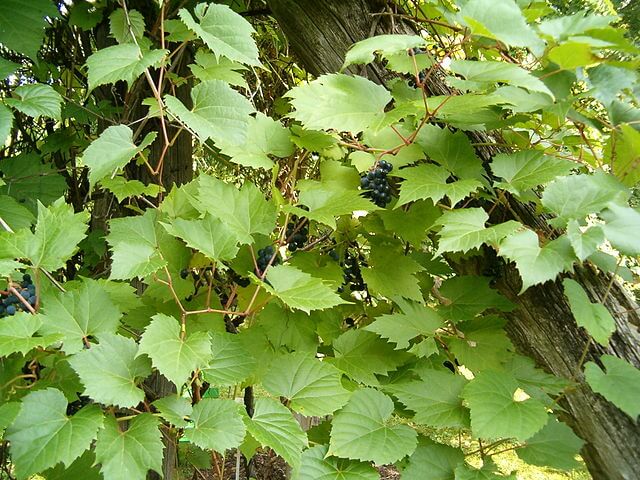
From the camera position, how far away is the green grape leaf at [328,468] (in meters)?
0.83

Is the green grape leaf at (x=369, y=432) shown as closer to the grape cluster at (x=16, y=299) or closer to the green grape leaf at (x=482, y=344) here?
the green grape leaf at (x=482, y=344)

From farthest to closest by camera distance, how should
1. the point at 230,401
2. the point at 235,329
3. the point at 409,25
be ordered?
the point at 409,25, the point at 235,329, the point at 230,401

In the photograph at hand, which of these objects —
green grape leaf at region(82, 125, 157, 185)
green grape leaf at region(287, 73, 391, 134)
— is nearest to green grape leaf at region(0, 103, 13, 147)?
green grape leaf at region(82, 125, 157, 185)

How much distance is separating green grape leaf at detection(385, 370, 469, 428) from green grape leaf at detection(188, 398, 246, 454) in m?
0.29

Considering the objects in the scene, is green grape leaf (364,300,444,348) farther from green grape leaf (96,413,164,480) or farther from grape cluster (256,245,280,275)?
green grape leaf (96,413,164,480)

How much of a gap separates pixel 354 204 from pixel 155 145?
866 mm

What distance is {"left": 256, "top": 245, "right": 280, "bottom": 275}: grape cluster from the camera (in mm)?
944

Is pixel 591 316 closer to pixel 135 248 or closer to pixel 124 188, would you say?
pixel 135 248

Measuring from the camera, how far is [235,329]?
3.33ft

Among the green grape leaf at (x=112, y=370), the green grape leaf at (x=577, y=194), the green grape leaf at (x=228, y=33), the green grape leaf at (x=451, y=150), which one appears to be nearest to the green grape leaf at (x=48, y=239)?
the green grape leaf at (x=112, y=370)

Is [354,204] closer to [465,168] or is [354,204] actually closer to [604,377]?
[465,168]

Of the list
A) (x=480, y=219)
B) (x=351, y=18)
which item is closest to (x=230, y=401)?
(x=480, y=219)

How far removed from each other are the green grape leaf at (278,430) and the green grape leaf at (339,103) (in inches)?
19.7

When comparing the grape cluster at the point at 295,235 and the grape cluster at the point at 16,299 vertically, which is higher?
the grape cluster at the point at 16,299
